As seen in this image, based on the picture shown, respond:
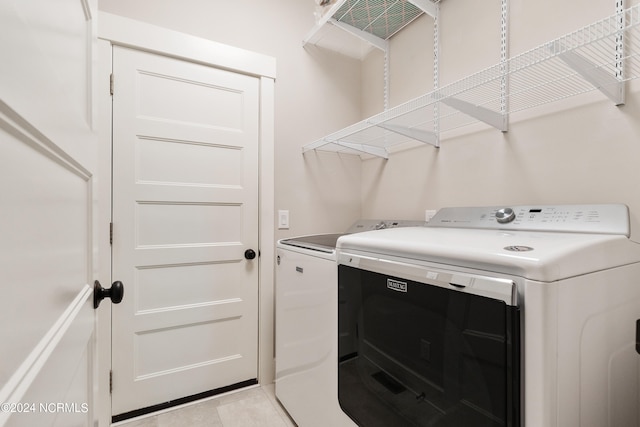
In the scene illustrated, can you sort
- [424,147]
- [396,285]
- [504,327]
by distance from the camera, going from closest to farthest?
[504,327] < [396,285] < [424,147]

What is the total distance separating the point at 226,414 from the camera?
166 centimetres

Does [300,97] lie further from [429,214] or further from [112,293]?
[112,293]

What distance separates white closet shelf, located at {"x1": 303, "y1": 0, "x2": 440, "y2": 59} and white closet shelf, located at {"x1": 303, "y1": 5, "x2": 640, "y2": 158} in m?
0.67

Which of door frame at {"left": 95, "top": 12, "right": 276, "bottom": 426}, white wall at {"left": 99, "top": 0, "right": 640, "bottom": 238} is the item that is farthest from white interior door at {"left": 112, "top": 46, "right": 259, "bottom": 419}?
white wall at {"left": 99, "top": 0, "right": 640, "bottom": 238}

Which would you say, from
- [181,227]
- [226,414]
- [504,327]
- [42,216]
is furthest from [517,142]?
[226,414]

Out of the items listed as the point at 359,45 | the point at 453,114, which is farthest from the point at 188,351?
the point at 359,45

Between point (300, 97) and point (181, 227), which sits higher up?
point (300, 97)

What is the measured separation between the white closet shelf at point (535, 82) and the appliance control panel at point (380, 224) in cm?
48

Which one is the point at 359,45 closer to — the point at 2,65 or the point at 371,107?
the point at 371,107

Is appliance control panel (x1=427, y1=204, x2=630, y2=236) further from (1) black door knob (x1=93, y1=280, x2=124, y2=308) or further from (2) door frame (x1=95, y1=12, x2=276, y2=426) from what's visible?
(1) black door knob (x1=93, y1=280, x2=124, y2=308)

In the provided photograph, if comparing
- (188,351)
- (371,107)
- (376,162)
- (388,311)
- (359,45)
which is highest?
(359,45)

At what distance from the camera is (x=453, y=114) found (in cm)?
149

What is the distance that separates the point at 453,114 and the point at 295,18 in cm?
140

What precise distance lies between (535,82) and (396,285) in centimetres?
105
